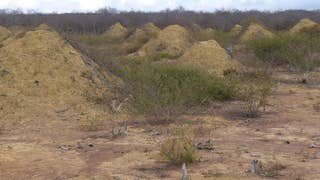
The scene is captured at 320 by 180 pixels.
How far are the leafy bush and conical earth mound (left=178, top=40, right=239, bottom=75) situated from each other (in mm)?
2762

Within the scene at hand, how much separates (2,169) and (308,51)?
1355 cm

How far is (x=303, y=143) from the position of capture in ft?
32.7

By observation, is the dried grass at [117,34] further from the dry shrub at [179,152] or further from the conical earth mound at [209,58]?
the dry shrub at [179,152]

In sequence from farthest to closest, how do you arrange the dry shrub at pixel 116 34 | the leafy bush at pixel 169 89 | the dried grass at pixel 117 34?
the dried grass at pixel 117 34 → the dry shrub at pixel 116 34 → the leafy bush at pixel 169 89

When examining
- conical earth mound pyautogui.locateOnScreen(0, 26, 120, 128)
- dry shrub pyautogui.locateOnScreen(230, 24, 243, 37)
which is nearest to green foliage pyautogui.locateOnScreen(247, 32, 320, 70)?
conical earth mound pyautogui.locateOnScreen(0, 26, 120, 128)

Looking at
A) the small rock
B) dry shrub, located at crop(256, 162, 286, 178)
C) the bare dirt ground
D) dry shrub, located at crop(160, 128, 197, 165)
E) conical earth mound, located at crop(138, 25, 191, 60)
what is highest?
conical earth mound, located at crop(138, 25, 191, 60)

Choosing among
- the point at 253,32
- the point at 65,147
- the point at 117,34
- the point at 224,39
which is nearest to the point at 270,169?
the point at 65,147

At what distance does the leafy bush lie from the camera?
12.0m

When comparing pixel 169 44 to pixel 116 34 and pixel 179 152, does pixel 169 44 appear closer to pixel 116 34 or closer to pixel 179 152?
pixel 116 34

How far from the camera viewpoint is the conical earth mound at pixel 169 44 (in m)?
25.4

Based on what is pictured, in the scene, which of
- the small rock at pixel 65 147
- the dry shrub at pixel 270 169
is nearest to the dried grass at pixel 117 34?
the small rock at pixel 65 147

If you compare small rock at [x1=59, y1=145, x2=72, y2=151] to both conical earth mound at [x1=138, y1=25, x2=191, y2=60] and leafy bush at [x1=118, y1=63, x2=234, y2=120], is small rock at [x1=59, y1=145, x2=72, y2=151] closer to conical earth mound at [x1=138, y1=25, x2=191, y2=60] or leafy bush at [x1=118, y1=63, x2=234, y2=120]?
leafy bush at [x1=118, y1=63, x2=234, y2=120]

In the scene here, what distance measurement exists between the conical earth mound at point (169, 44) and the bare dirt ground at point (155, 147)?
1191 centimetres

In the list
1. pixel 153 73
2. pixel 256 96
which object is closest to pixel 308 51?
pixel 256 96
